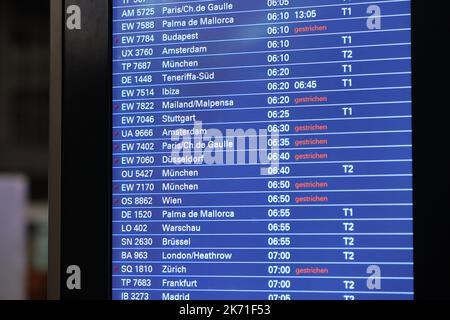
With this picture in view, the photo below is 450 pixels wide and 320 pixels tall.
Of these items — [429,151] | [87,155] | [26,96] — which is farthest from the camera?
[26,96]

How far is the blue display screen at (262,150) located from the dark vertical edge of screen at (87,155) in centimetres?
2

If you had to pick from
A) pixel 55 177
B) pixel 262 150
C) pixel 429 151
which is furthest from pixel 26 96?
pixel 429 151

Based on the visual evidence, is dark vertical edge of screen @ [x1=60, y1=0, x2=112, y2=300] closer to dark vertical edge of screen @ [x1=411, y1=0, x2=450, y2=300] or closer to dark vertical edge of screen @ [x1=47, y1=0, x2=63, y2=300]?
dark vertical edge of screen @ [x1=47, y1=0, x2=63, y2=300]

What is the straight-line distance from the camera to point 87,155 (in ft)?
5.00

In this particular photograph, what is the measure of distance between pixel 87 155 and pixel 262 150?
0.33 metres

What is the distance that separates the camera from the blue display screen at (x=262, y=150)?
1354 mm

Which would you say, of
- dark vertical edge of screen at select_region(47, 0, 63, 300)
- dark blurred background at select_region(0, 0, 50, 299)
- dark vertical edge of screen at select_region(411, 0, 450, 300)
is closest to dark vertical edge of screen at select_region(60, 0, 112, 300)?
dark vertical edge of screen at select_region(47, 0, 63, 300)

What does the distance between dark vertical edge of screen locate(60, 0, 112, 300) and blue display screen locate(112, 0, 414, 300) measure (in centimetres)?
2

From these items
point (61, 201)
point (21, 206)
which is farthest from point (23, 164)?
point (61, 201)

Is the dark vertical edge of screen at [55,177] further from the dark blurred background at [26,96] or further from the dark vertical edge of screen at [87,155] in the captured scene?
the dark blurred background at [26,96]

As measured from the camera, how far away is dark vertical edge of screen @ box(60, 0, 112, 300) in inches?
59.1

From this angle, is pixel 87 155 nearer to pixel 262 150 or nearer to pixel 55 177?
pixel 55 177

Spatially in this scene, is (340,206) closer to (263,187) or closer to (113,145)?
(263,187)

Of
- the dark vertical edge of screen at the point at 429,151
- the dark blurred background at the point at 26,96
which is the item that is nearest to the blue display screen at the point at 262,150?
the dark vertical edge of screen at the point at 429,151
